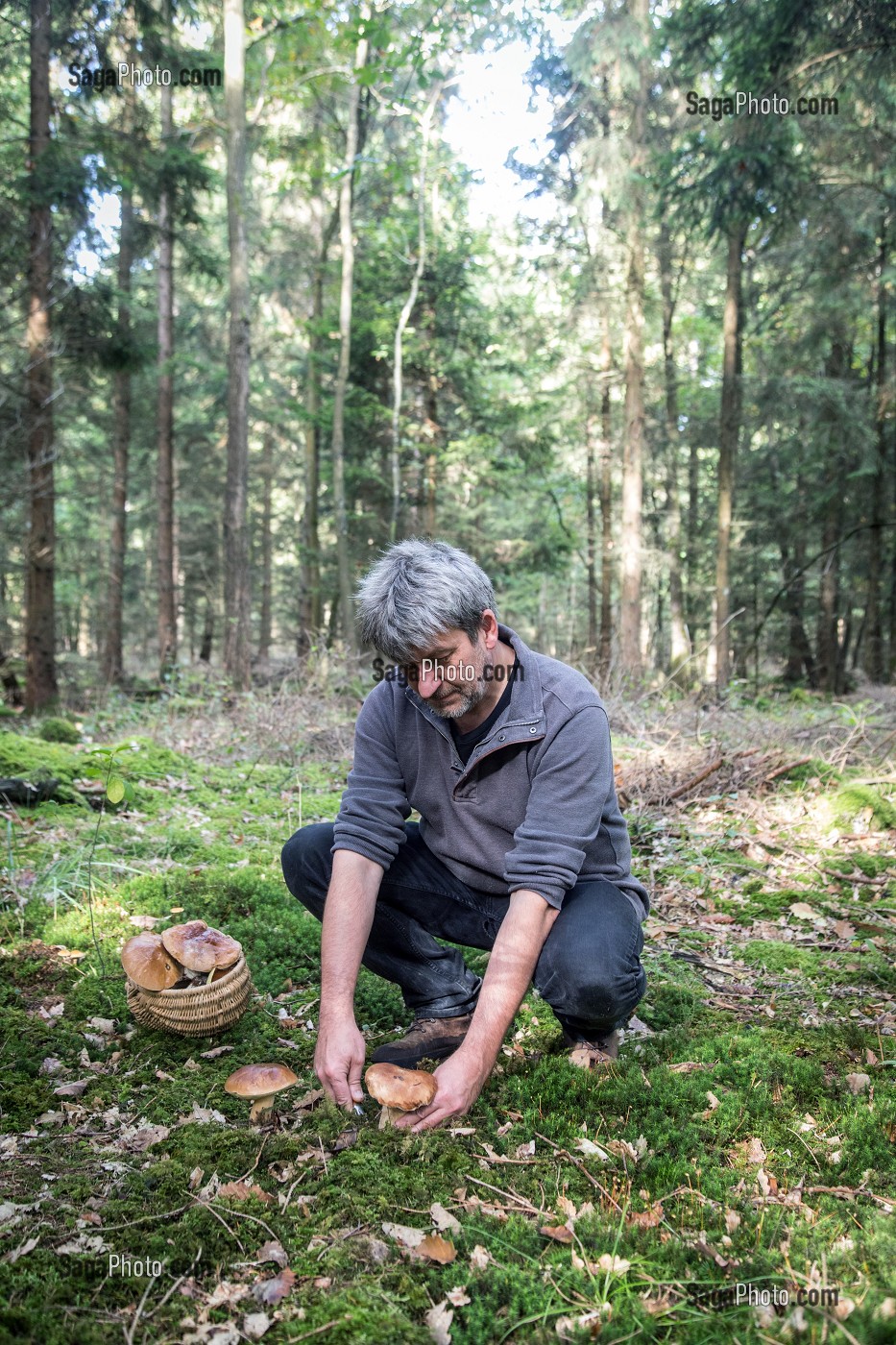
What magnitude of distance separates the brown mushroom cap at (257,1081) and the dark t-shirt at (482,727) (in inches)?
44.6

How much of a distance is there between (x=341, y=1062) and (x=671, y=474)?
1748 cm

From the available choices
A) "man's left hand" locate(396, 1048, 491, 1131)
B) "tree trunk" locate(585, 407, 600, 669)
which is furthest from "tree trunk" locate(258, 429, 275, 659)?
"man's left hand" locate(396, 1048, 491, 1131)

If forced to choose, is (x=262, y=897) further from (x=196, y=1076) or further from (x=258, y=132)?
(x=258, y=132)

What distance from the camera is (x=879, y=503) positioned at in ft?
49.7

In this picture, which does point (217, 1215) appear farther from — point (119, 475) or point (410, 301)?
point (119, 475)

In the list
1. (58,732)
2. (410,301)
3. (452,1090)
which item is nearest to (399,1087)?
(452,1090)

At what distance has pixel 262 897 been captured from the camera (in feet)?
14.0

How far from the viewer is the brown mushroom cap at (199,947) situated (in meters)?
2.78

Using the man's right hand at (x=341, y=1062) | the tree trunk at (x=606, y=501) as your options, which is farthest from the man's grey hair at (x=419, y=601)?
the tree trunk at (x=606, y=501)

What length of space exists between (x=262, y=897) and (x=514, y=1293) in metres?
2.68

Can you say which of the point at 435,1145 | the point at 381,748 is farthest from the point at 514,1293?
the point at 381,748

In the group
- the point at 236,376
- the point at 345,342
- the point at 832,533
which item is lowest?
the point at 832,533
